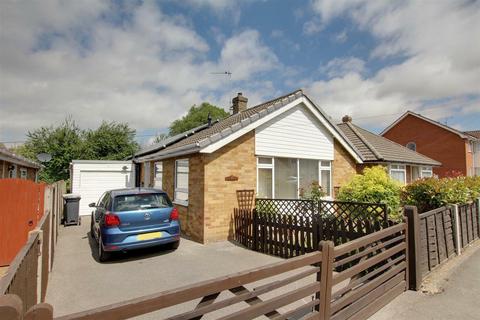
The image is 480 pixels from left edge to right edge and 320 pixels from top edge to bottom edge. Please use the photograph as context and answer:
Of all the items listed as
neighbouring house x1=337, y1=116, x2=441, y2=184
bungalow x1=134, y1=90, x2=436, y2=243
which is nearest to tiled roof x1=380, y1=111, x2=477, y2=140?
neighbouring house x1=337, y1=116, x2=441, y2=184

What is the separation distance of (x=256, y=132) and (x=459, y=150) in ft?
84.7

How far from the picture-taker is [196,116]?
45.6 meters

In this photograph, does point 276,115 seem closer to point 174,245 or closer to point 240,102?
point 174,245

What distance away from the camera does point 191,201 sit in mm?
9195

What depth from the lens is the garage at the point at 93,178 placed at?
591 inches

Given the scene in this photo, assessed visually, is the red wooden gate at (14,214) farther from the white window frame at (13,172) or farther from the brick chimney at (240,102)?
the brick chimney at (240,102)

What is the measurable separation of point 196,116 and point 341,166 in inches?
1421

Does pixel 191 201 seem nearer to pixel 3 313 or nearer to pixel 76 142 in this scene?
pixel 3 313

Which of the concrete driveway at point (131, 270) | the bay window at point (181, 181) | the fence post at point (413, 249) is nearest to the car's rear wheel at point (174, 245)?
the concrete driveway at point (131, 270)

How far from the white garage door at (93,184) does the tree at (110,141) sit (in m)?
11.8

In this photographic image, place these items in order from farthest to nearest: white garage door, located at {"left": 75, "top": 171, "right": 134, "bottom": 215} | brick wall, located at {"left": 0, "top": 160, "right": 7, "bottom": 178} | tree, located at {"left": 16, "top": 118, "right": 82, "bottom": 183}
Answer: tree, located at {"left": 16, "top": 118, "right": 82, "bottom": 183}, white garage door, located at {"left": 75, "top": 171, "right": 134, "bottom": 215}, brick wall, located at {"left": 0, "top": 160, "right": 7, "bottom": 178}

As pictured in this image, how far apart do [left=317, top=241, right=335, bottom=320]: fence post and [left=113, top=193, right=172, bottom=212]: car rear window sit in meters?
4.79

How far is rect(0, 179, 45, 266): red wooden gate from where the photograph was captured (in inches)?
253

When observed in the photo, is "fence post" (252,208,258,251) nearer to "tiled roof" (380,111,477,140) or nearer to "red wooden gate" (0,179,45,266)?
"red wooden gate" (0,179,45,266)
